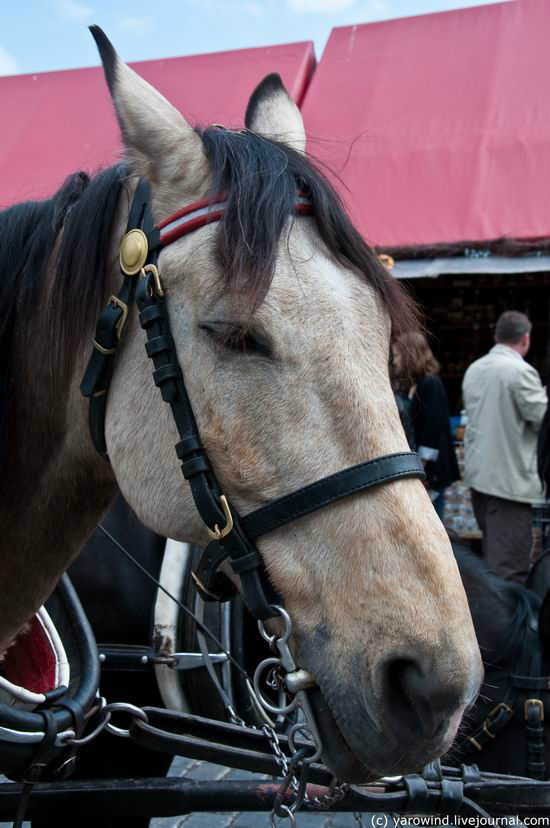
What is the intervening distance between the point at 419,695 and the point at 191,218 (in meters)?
0.89

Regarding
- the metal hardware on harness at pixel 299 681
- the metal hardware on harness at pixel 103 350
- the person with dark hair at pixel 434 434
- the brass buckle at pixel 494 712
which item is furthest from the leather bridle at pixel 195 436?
the person with dark hair at pixel 434 434

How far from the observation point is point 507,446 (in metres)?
4.77

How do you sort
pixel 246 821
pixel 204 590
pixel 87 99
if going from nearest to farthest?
pixel 204 590 < pixel 246 821 < pixel 87 99

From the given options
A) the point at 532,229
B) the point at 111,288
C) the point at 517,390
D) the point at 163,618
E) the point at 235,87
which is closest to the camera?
the point at 111,288

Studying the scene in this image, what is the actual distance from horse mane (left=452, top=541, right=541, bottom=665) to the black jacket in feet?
7.29

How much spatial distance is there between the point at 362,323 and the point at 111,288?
19.4 inches

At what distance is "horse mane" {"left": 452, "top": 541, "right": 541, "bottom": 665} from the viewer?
97.7 inches

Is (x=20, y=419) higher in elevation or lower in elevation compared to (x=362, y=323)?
lower

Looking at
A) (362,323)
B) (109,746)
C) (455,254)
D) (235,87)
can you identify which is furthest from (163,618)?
(235,87)

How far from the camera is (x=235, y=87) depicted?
7309mm

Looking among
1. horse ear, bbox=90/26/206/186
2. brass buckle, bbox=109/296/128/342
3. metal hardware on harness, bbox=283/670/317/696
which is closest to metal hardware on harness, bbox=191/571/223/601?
metal hardware on harness, bbox=283/670/317/696

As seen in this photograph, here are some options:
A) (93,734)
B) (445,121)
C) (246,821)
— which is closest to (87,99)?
(445,121)

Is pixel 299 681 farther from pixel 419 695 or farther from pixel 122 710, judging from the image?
pixel 122 710

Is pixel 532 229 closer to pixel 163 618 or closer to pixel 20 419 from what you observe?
pixel 163 618
